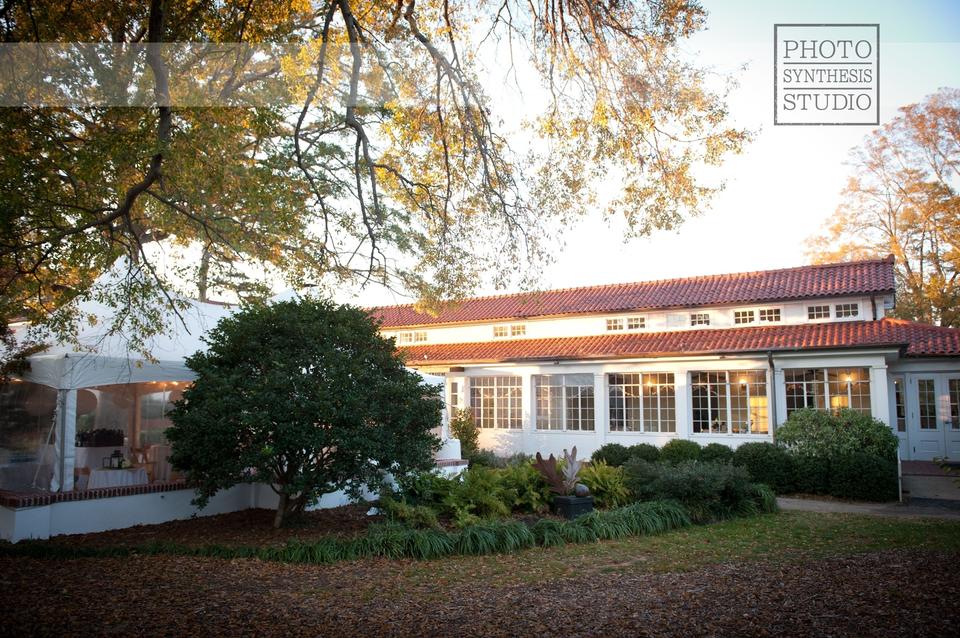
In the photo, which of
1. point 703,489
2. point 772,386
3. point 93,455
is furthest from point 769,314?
point 93,455

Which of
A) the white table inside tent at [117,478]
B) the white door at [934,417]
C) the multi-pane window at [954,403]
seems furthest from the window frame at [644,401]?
the white table inside tent at [117,478]

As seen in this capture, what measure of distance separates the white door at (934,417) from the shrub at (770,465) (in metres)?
6.55

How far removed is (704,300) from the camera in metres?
21.0

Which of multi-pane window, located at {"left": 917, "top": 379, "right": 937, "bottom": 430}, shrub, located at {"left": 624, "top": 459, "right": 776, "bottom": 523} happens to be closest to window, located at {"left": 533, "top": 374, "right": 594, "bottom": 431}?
shrub, located at {"left": 624, "top": 459, "right": 776, "bottom": 523}

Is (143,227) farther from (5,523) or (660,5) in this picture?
(660,5)

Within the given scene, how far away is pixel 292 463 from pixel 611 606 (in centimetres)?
534

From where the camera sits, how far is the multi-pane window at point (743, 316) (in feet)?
66.8

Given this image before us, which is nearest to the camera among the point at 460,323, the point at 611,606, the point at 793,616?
the point at 793,616

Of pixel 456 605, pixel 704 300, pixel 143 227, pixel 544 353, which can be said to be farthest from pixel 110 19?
pixel 704 300

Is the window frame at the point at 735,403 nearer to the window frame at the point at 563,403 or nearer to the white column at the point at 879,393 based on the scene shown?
the white column at the point at 879,393

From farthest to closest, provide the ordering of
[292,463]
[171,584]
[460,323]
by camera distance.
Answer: [460,323] → [292,463] → [171,584]

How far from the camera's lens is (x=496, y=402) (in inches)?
909

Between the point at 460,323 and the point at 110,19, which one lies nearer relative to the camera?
the point at 110,19

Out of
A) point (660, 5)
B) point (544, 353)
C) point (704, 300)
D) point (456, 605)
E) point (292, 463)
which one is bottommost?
point (456, 605)
